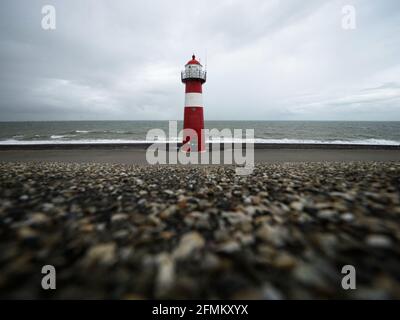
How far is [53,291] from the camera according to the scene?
1298 mm

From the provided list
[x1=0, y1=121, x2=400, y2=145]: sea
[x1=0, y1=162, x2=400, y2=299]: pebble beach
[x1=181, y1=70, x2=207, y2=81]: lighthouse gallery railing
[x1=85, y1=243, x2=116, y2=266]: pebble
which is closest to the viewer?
[x1=0, y1=162, x2=400, y2=299]: pebble beach

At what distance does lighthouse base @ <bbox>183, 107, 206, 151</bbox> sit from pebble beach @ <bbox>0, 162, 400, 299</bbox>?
10545mm

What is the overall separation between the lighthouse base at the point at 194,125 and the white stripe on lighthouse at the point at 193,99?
29 cm

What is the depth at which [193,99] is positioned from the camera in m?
12.9

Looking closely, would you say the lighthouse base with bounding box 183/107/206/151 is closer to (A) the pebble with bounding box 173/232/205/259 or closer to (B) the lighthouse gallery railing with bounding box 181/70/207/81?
(B) the lighthouse gallery railing with bounding box 181/70/207/81

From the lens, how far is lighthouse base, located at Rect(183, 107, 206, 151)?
12914mm

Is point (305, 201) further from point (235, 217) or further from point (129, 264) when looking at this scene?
point (129, 264)

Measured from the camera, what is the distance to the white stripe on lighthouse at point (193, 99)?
12867mm

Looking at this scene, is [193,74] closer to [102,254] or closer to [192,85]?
[192,85]

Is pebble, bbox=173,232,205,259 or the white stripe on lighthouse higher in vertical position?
the white stripe on lighthouse

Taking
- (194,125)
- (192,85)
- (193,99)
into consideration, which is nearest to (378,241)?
(194,125)

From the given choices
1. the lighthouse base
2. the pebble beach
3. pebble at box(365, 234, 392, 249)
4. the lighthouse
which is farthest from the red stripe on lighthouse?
pebble at box(365, 234, 392, 249)
